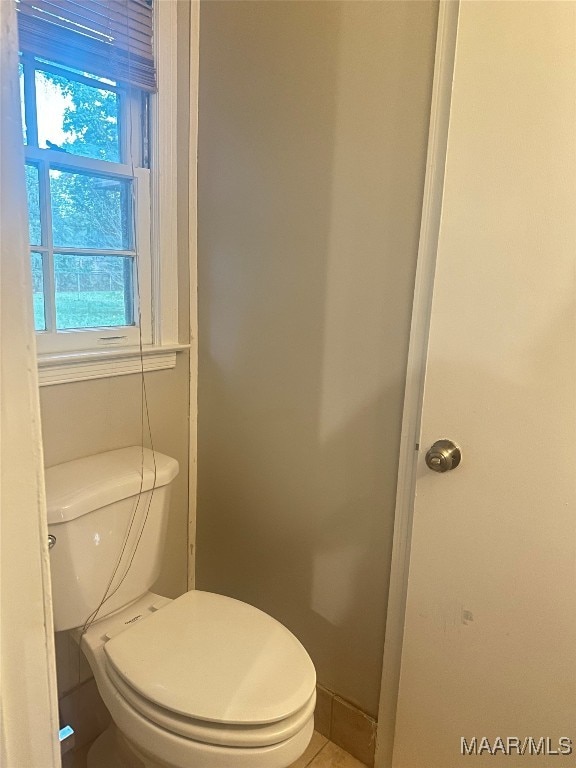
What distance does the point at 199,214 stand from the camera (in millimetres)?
1579

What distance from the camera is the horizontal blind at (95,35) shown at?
1170mm

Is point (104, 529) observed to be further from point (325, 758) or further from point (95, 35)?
point (95, 35)

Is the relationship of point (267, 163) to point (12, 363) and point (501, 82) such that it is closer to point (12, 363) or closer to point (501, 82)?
point (501, 82)

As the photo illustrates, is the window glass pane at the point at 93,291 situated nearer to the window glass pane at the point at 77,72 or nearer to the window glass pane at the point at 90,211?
the window glass pane at the point at 90,211

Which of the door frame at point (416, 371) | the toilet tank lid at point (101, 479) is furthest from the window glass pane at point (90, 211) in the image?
the door frame at point (416, 371)

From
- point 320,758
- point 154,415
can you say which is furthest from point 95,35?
point 320,758

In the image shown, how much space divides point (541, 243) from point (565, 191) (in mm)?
99

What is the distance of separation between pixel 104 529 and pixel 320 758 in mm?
912

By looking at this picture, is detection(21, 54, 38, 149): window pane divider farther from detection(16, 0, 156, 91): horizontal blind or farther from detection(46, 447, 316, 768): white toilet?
detection(46, 447, 316, 768): white toilet

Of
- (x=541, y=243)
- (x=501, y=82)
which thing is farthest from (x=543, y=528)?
(x=501, y=82)

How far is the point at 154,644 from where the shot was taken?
46.4 inches

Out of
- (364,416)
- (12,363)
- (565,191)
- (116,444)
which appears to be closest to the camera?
(12,363)

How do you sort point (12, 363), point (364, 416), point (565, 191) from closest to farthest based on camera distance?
1. point (12, 363)
2. point (565, 191)
3. point (364, 416)

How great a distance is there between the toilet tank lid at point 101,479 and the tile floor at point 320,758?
30.8 inches
